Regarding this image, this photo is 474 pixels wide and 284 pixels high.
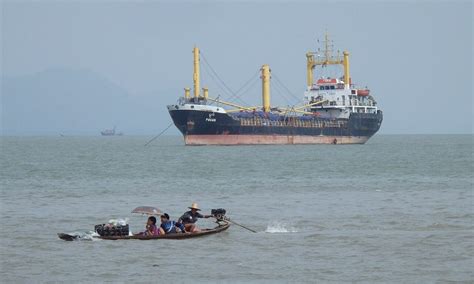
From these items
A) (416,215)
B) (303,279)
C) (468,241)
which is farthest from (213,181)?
(303,279)

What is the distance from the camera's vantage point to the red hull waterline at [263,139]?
9456 cm

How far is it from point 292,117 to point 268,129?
3.49 metres

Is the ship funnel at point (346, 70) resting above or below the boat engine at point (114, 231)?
above

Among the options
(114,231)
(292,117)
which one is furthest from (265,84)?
(114,231)

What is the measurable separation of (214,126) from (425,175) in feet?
142

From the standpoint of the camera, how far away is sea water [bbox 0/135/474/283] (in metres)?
19.0

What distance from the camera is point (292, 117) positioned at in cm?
10006

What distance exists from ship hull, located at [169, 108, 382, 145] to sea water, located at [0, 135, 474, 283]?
129 feet

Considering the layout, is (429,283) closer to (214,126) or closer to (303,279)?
(303,279)

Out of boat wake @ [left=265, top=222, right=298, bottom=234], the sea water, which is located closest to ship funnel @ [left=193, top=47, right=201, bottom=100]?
the sea water

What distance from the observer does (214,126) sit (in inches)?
3620

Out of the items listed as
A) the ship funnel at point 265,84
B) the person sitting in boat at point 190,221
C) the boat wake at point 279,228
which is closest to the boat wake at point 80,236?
the person sitting in boat at point 190,221

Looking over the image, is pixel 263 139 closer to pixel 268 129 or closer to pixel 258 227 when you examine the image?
pixel 268 129

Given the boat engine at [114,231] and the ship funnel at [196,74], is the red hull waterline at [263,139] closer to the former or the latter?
the ship funnel at [196,74]
